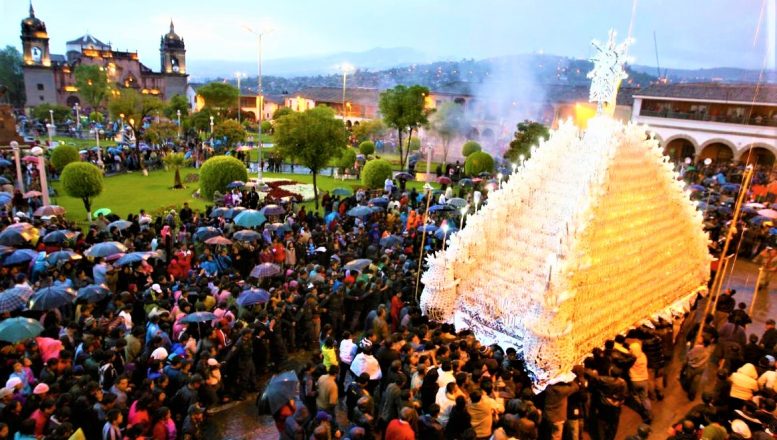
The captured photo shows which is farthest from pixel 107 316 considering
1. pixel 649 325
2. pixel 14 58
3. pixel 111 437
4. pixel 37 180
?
pixel 14 58

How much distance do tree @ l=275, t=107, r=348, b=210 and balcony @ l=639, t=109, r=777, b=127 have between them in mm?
30796

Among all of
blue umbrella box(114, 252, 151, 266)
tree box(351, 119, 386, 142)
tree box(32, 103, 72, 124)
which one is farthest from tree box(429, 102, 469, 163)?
tree box(32, 103, 72, 124)

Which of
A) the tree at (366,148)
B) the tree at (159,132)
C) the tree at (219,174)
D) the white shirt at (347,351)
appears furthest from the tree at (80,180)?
the tree at (366,148)

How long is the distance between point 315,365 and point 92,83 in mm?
67055

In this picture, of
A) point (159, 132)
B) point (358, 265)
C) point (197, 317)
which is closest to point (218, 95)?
point (159, 132)

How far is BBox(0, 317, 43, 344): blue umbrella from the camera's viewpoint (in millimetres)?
7762

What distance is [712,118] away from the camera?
39.7m

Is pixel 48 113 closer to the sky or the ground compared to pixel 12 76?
closer to the ground

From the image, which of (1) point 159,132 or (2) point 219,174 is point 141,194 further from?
(1) point 159,132

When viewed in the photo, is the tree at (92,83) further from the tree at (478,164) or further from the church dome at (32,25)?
the tree at (478,164)

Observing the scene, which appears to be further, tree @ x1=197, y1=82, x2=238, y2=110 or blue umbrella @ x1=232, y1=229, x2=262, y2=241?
tree @ x1=197, y1=82, x2=238, y2=110

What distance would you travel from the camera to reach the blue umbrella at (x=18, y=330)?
7.76m

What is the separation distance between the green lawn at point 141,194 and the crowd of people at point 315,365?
31.7 feet

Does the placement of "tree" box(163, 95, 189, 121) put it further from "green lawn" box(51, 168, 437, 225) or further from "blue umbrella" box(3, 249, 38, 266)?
"blue umbrella" box(3, 249, 38, 266)
